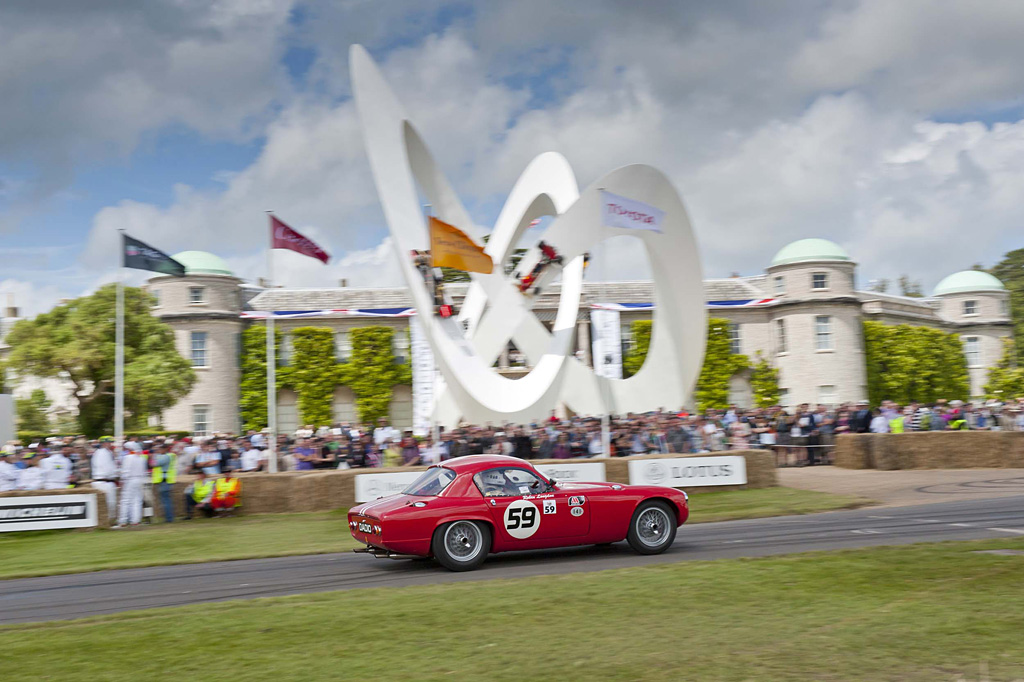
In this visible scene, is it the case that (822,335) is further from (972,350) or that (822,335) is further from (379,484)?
(379,484)

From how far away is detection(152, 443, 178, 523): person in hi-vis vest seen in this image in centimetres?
1867

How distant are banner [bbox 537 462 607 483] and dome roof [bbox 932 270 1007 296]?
5763 cm

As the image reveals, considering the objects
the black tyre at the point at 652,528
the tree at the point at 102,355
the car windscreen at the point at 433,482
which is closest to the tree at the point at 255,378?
the tree at the point at 102,355

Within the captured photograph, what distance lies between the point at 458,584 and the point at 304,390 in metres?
46.4

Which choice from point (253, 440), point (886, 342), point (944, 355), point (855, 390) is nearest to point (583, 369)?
point (253, 440)

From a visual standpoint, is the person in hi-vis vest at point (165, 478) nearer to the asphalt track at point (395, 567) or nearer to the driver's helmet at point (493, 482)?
the asphalt track at point (395, 567)

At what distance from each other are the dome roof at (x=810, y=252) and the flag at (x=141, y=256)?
4276 centimetres

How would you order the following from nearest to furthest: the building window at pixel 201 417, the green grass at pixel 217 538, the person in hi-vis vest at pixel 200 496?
the green grass at pixel 217 538, the person in hi-vis vest at pixel 200 496, the building window at pixel 201 417

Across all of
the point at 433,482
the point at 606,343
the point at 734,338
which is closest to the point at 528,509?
the point at 433,482

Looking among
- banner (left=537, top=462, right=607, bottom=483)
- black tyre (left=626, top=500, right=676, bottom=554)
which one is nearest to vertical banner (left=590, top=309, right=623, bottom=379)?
banner (left=537, top=462, right=607, bottom=483)

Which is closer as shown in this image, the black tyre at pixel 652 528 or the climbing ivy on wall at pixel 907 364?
the black tyre at pixel 652 528

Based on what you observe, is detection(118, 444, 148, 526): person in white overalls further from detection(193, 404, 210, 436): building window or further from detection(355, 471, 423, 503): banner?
detection(193, 404, 210, 436): building window

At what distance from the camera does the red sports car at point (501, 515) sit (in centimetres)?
1127

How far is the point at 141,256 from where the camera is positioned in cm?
2641
